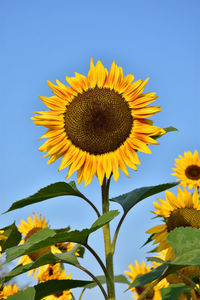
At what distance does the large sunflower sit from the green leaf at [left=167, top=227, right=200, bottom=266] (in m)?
0.54

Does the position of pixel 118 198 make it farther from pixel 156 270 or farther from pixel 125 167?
pixel 156 270

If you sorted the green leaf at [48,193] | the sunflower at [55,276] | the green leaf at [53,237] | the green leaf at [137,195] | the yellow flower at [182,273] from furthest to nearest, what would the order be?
the sunflower at [55,276] < the yellow flower at [182,273] < the green leaf at [137,195] < the green leaf at [48,193] < the green leaf at [53,237]

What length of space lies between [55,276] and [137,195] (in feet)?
5.91

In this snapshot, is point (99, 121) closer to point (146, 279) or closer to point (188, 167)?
point (146, 279)

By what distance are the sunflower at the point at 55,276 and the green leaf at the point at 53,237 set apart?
198cm

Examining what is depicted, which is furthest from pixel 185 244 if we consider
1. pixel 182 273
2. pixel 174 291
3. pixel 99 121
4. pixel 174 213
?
pixel 174 213

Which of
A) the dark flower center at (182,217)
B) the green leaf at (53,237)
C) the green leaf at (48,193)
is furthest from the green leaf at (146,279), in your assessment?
the dark flower center at (182,217)

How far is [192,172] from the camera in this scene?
22.7ft

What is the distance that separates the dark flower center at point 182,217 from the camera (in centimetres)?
320

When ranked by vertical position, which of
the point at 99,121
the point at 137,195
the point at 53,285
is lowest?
the point at 53,285

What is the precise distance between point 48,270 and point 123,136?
1988 millimetres

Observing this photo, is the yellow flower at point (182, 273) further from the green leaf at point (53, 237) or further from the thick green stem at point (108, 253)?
the green leaf at point (53, 237)

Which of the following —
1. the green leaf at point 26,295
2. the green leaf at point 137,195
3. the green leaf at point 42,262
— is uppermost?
the green leaf at point 137,195

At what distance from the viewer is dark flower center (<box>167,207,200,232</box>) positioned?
3.20m
